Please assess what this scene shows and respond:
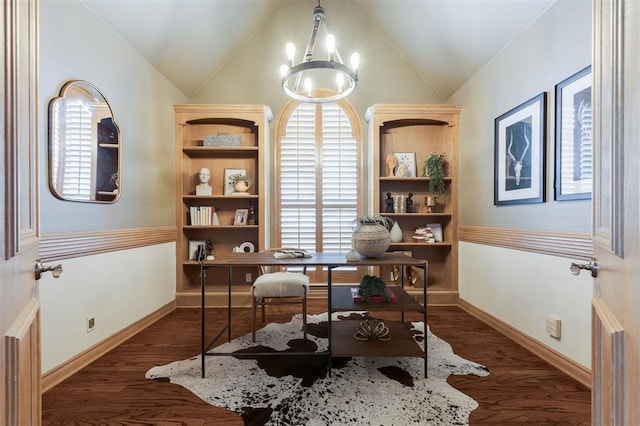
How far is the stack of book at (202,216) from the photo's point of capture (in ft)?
11.8

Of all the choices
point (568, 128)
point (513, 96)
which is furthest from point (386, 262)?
point (513, 96)

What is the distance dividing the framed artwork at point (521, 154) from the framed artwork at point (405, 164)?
3.36 feet

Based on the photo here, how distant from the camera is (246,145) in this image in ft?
12.5

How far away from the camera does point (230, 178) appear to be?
3.75 meters

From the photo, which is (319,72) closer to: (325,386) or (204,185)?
(204,185)

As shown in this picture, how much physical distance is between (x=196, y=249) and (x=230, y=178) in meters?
0.98

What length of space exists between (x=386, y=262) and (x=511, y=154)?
5.54ft

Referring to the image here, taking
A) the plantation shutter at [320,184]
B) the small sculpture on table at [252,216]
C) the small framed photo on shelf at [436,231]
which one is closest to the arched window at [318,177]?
the plantation shutter at [320,184]

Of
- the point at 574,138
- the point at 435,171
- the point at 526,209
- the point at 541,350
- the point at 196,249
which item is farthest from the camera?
the point at 196,249

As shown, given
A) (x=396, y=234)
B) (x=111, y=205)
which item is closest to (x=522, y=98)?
(x=396, y=234)

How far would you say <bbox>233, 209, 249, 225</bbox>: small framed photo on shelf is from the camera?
3.70m

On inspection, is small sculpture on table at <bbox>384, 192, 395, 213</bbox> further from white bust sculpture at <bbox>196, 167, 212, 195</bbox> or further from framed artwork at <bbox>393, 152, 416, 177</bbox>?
white bust sculpture at <bbox>196, 167, 212, 195</bbox>

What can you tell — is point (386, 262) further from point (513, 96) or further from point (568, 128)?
point (513, 96)

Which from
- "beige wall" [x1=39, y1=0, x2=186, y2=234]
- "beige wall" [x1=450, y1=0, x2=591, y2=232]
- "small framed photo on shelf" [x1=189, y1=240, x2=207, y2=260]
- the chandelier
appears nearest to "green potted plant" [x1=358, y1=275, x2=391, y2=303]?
"beige wall" [x1=450, y1=0, x2=591, y2=232]
